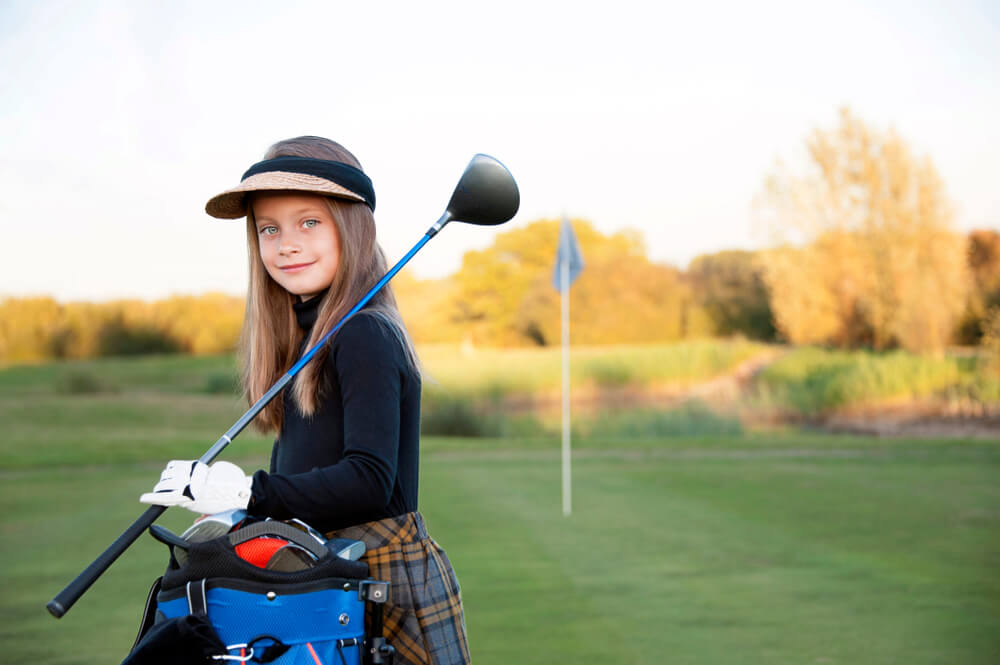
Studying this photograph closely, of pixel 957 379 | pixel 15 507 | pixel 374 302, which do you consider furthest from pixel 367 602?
pixel 957 379

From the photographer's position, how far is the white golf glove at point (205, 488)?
139 cm

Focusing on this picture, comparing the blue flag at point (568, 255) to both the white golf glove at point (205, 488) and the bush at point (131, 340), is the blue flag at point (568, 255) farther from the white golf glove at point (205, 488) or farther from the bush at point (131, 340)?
the bush at point (131, 340)

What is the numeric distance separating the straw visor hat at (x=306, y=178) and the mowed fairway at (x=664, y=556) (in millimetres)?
2017

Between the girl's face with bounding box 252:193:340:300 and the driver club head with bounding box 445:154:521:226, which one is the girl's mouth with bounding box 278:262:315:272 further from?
the driver club head with bounding box 445:154:521:226

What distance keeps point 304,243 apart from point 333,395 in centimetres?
27

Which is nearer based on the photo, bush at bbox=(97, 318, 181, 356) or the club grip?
the club grip

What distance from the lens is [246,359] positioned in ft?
6.23

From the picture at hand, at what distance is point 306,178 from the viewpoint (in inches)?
65.6

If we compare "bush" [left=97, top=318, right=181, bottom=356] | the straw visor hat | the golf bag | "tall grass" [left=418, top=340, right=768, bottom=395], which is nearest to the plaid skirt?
the golf bag

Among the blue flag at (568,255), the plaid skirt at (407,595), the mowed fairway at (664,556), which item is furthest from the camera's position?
the blue flag at (568,255)

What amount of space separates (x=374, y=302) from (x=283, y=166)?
0.87ft

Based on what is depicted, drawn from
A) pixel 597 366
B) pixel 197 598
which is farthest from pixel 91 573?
pixel 597 366

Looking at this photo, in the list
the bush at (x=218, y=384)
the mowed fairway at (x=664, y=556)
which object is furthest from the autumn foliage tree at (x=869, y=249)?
the bush at (x=218, y=384)

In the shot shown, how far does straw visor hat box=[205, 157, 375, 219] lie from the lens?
65.2 inches
